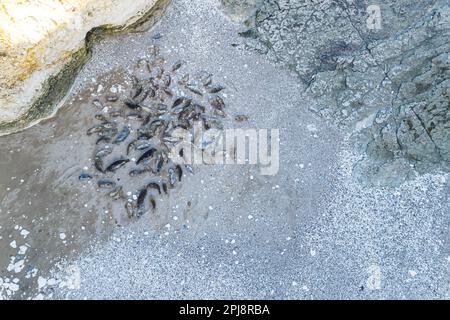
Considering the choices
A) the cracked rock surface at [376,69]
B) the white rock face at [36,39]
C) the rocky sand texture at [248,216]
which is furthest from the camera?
the cracked rock surface at [376,69]

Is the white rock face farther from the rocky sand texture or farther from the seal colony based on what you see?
the seal colony

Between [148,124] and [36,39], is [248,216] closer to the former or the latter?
[148,124]

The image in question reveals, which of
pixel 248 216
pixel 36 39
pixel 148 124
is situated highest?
pixel 36 39

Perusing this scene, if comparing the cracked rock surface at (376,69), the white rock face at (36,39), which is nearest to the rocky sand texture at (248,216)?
the cracked rock surface at (376,69)

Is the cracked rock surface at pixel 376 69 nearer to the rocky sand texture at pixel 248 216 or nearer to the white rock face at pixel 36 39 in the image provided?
the rocky sand texture at pixel 248 216

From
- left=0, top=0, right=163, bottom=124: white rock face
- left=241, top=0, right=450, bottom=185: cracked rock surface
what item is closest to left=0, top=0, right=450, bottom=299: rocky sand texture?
left=241, top=0, right=450, bottom=185: cracked rock surface

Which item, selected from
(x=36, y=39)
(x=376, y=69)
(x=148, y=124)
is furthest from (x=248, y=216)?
(x=36, y=39)

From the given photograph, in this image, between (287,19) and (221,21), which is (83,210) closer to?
(221,21)
